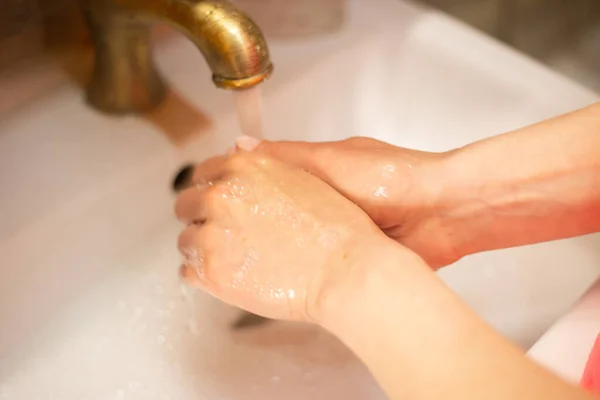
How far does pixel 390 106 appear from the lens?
2.26 feet

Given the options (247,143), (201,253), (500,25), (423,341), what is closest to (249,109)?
(247,143)

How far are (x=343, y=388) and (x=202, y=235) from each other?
207 mm

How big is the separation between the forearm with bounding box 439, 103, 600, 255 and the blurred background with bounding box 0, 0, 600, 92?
0.97 ft

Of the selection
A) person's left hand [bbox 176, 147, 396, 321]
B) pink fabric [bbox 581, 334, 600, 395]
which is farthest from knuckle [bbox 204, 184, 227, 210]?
pink fabric [bbox 581, 334, 600, 395]

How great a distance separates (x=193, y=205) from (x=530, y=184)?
25cm

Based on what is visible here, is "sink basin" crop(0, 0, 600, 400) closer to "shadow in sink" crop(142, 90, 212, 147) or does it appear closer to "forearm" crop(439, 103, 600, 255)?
"shadow in sink" crop(142, 90, 212, 147)

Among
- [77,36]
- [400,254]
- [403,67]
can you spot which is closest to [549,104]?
[403,67]

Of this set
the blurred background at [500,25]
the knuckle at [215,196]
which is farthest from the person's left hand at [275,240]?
the blurred background at [500,25]

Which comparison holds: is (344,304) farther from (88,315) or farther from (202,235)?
(88,315)

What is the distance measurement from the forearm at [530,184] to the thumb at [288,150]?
101 millimetres

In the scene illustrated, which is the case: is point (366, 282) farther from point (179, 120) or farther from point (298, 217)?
point (179, 120)

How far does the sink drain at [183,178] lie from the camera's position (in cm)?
58

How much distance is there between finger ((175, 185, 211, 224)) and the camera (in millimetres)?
448

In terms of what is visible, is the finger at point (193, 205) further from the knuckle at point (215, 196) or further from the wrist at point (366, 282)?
the wrist at point (366, 282)
